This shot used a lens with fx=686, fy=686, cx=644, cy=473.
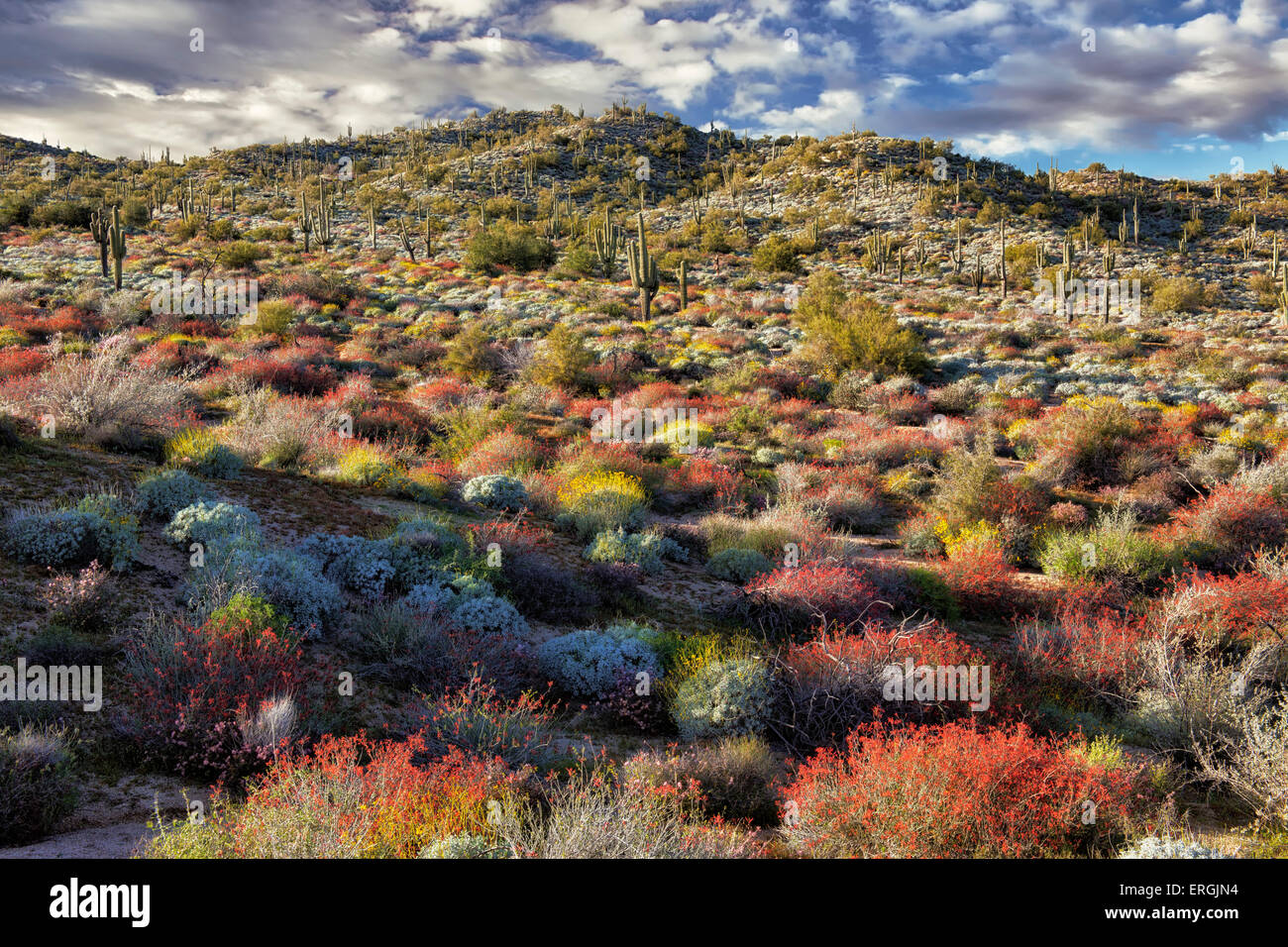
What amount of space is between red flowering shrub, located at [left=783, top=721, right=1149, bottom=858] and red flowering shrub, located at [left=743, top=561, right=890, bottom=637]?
10.4ft

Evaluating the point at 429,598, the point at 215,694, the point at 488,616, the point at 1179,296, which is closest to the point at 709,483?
the point at 488,616

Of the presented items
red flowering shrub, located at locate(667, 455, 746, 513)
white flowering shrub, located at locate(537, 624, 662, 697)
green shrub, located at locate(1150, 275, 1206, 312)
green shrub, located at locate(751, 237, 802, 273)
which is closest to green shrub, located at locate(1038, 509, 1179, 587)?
red flowering shrub, located at locate(667, 455, 746, 513)

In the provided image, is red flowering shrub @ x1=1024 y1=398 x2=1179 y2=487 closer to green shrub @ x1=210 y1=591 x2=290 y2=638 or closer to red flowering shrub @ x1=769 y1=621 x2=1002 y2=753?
red flowering shrub @ x1=769 y1=621 x2=1002 y2=753

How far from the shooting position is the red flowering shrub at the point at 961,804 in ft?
12.1

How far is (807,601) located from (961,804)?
12.6 ft

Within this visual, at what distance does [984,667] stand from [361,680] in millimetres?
5273

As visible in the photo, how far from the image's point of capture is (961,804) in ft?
12.1

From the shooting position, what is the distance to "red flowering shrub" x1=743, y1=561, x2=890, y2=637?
7461 mm

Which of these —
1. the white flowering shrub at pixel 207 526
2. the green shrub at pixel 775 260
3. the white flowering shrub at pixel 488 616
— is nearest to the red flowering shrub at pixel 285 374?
the white flowering shrub at pixel 207 526

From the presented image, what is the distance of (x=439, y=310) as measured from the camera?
27141 millimetres

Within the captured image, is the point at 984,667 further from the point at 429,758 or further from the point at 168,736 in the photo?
the point at 168,736

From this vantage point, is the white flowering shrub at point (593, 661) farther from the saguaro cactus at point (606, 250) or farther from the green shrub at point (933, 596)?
the saguaro cactus at point (606, 250)

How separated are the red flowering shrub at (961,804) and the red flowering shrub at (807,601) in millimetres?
3181

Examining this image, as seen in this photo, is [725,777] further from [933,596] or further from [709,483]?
[709,483]
